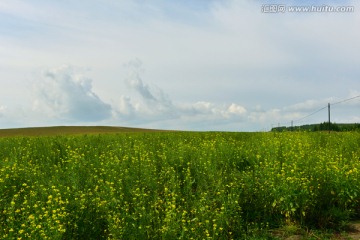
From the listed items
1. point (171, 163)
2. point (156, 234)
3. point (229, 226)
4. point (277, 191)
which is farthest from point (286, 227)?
point (171, 163)

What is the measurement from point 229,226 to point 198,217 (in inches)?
22.4

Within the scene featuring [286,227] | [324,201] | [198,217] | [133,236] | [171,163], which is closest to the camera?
[133,236]

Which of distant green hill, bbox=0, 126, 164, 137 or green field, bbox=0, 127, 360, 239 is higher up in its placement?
distant green hill, bbox=0, 126, 164, 137

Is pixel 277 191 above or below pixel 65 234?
above

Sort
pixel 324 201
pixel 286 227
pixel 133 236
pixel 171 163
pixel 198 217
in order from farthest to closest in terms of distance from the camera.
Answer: pixel 171 163
pixel 324 201
pixel 286 227
pixel 198 217
pixel 133 236

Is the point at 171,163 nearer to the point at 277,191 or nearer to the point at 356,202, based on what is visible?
the point at 277,191

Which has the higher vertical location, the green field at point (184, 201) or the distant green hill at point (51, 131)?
the distant green hill at point (51, 131)

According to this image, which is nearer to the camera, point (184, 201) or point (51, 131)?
point (184, 201)

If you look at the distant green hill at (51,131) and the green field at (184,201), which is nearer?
the green field at (184,201)

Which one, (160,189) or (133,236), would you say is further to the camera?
(160,189)

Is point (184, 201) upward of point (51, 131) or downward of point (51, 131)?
downward

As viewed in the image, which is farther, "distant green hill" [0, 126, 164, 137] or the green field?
"distant green hill" [0, 126, 164, 137]

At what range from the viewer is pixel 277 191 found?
6.76 metres

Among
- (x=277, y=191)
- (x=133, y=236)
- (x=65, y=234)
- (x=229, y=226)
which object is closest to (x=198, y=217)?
(x=229, y=226)
